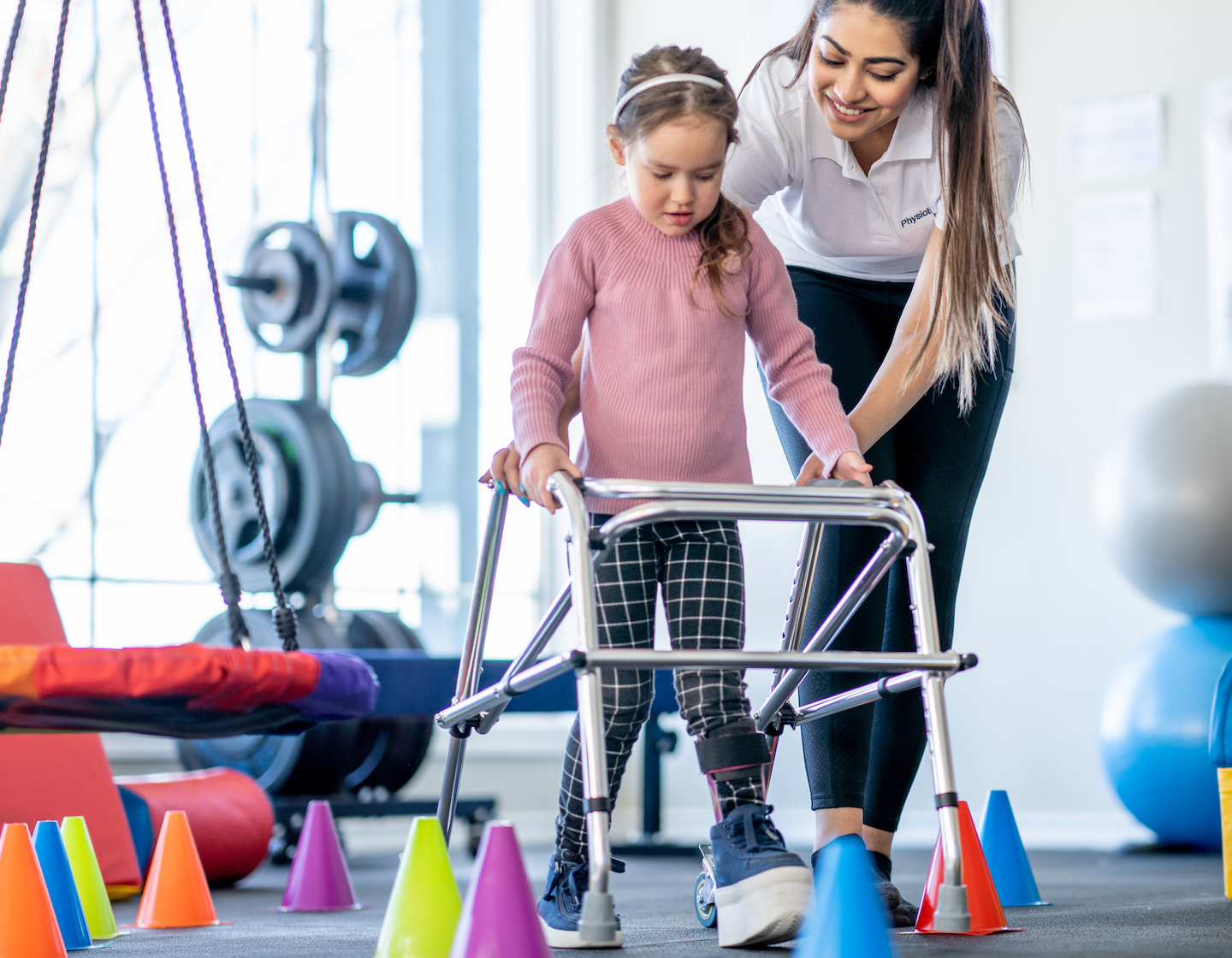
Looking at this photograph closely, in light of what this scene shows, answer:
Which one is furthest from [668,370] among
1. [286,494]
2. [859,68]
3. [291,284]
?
[291,284]

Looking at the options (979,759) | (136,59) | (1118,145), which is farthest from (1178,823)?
(136,59)

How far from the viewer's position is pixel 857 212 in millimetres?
1934

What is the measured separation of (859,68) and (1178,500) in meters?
2.07

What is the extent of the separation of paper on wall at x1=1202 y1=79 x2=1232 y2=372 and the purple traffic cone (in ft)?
8.92

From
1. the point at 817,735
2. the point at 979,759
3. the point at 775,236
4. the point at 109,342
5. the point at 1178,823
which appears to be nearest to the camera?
the point at 817,735

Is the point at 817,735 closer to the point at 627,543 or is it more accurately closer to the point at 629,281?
the point at 627,543

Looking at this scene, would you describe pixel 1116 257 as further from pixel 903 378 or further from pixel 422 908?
pixel 422 908

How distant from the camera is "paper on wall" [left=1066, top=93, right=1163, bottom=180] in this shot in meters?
4.06

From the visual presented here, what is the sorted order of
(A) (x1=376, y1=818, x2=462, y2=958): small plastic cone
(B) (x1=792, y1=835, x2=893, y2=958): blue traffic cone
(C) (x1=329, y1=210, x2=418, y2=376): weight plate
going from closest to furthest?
(B) (x1=792, y1=835, x2=893, y2=958): blue traffic cone
(A) (x1=376, y1=818, x2=462, y2=958): small plastic cone
(C) (x1=329, y1=210, x2=418, y2=376): weight plate

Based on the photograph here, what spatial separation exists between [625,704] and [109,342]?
2.53 metres

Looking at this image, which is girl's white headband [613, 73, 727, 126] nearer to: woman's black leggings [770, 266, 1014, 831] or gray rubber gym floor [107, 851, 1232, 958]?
woman's black leggings [770, 266, 1014, 831]

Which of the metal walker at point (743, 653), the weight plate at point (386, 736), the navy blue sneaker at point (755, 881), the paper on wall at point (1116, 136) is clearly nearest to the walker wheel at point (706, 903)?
the navy blue sneaker at point (755, 881)

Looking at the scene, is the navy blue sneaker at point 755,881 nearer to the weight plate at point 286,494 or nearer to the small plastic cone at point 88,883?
the small plastic cone at point 88,883

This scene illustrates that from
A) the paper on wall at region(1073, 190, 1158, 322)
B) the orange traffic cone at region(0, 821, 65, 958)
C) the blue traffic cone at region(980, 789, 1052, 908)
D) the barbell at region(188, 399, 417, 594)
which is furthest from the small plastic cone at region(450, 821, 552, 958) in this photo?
the paper on wall at region(1073, 190, 1158, 322)
